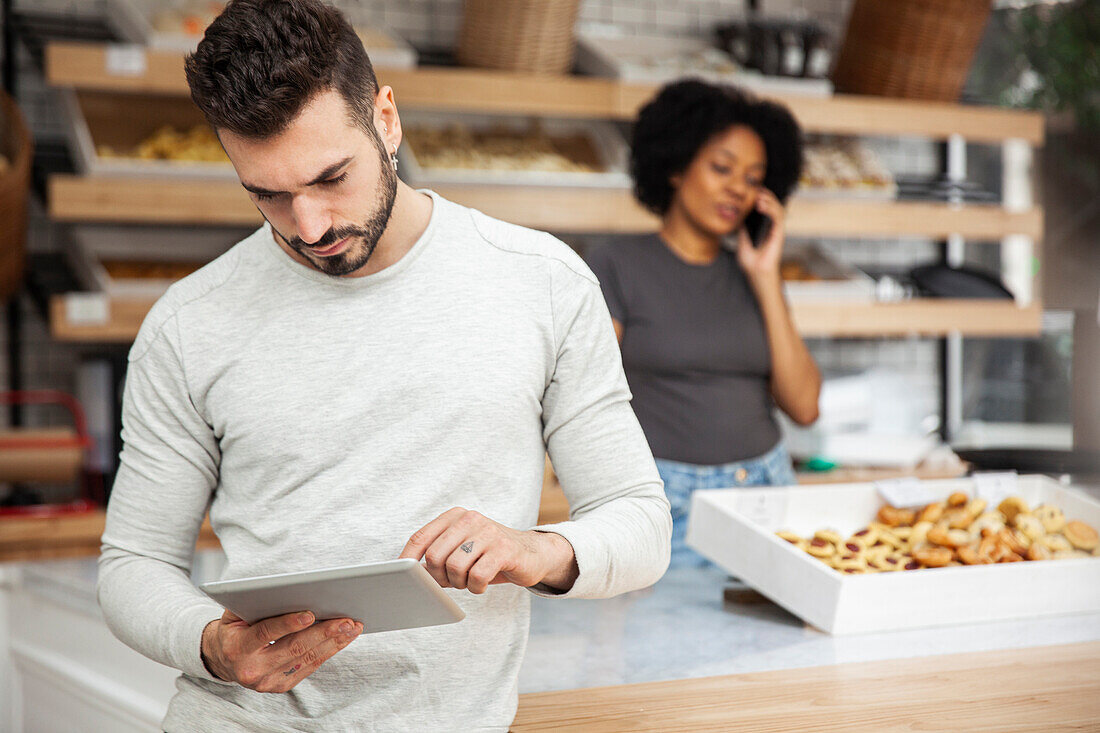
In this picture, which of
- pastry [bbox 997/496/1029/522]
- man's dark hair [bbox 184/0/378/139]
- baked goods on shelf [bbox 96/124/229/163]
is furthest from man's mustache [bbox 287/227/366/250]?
baked goods on shelf [bbox 96/124/229/163]

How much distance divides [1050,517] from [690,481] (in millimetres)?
638

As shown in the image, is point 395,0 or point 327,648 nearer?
point 327,648

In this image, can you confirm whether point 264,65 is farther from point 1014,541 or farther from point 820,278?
point 820,278

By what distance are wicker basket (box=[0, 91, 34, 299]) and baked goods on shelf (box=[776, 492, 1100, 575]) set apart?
2179 mm

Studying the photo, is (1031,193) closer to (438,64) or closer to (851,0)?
(851,0)

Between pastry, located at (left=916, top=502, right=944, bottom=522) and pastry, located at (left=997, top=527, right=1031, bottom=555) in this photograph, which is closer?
pastry, located at (left=997, top=527, right=1031, bottom=555)

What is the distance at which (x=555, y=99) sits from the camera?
349cm

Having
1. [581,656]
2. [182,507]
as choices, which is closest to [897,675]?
[581,656]

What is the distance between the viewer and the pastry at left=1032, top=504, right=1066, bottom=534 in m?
1.84

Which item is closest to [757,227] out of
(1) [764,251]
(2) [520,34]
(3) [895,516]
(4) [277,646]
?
(1) [764,251]

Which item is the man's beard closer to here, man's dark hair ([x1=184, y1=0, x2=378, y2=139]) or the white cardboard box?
man's dark hair ([x1=184, y1=0, x2=378, y2=139])

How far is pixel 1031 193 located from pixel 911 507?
3.17 meters

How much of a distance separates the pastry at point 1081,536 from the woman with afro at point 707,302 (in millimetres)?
596

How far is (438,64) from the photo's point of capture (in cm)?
382
